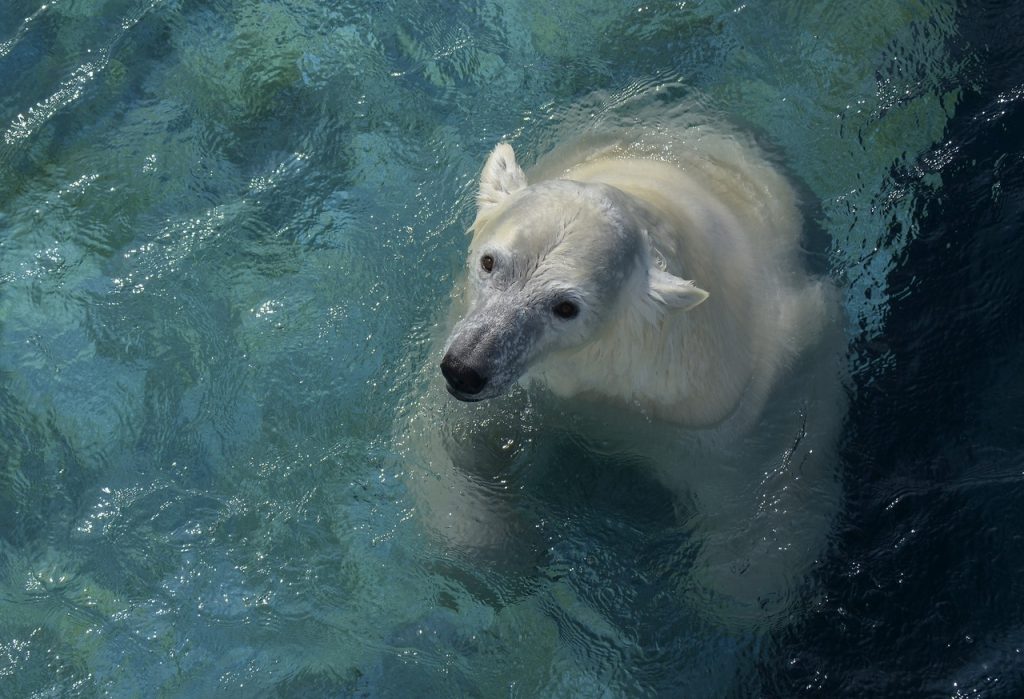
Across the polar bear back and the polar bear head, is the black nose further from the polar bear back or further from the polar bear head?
the polar bear back

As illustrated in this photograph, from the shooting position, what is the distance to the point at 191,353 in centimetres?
485

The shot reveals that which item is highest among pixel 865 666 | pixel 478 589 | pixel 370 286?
pixel 370 286

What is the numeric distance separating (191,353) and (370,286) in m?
0.95

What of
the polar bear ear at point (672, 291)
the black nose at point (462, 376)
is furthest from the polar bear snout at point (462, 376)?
the polar bear ear at point (672, 291)

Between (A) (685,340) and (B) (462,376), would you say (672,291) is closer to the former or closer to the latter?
(A) (685,340)

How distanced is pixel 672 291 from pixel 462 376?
32.7 inches

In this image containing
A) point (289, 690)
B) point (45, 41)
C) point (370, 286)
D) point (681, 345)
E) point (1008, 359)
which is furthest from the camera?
point (45, 41)

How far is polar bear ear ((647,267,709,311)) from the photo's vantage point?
A: 11.4 feet

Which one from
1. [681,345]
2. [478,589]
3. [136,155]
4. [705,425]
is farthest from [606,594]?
[136,155]

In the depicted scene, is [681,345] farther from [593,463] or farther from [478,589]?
[478,589]

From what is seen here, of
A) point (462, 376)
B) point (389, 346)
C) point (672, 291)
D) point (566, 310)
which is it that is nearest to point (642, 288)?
point (672, 291)

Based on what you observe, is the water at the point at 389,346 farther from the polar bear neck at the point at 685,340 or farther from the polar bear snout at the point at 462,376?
the polar bear snout at the point at 462,376

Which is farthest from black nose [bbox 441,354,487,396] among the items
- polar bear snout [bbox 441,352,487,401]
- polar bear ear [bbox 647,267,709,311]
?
polar bear ear [bbox 647,267,709,311]

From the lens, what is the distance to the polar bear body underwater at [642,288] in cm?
343
